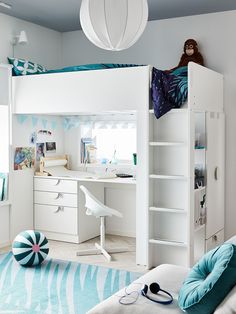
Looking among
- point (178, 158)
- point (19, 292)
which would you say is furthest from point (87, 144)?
point (19, 292)

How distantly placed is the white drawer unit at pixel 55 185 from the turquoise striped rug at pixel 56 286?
37.2 inches

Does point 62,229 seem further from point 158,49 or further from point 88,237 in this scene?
point 158,49

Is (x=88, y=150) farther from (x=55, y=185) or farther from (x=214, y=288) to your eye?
(x=214, y=288)

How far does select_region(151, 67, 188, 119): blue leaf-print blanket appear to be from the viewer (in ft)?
13.5

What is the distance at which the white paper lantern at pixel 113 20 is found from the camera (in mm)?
2607

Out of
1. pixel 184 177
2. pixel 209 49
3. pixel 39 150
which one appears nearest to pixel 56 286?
pixel 184 177

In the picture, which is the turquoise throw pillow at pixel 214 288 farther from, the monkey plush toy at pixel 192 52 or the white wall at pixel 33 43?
the white wall at pixel 33 43

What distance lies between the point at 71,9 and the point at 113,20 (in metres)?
2.49

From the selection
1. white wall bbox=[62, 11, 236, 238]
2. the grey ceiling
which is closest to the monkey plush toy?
white wall bbox=[62, 11, 236, 238]

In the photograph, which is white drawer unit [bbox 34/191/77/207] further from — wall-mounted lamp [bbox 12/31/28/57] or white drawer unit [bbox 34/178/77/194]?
wall-mounted lamp [bbox 12/31/28/57]

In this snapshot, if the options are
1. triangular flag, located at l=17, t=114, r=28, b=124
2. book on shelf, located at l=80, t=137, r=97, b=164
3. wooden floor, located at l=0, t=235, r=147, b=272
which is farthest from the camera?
book on shelf, located at l=80, t=137, r=97, b=164

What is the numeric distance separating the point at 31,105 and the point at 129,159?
53.3 inches

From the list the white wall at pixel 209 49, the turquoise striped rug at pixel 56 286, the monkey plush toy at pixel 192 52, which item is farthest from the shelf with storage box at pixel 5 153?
the monkey plush toy at pixel 192 52

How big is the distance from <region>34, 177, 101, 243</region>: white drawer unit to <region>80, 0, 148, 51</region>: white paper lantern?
2.58m
